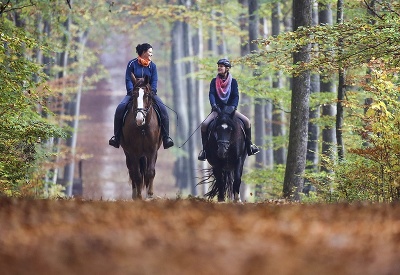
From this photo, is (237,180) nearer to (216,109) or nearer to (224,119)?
(224,119)

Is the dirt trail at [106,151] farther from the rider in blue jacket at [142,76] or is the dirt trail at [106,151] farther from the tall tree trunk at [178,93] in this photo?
the rider in blue jacket at [142,76]

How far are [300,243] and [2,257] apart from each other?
2.22 meters

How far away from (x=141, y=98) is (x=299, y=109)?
422cm

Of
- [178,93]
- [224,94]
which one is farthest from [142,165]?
[178,93]

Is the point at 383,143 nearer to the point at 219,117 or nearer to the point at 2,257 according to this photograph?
the point at 219,117

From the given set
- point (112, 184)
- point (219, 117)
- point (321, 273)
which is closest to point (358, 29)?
point (219, 117)

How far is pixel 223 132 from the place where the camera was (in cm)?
1592

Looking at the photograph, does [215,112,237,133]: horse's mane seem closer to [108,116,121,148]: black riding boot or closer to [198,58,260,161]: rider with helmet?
[198,58,260,161]: rider with helmet

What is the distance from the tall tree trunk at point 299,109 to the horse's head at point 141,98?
3.62 m

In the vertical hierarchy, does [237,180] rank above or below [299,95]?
below

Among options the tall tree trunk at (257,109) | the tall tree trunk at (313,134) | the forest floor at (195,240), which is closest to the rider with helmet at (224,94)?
the tall tree trunk at (313,134)

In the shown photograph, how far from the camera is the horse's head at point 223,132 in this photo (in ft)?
52.2

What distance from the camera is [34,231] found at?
22.7 ft

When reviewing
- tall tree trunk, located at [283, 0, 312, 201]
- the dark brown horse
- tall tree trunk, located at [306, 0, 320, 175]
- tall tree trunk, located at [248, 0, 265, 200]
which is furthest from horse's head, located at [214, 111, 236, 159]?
tall tree trunk, located at [248, 0, 265, 200]
